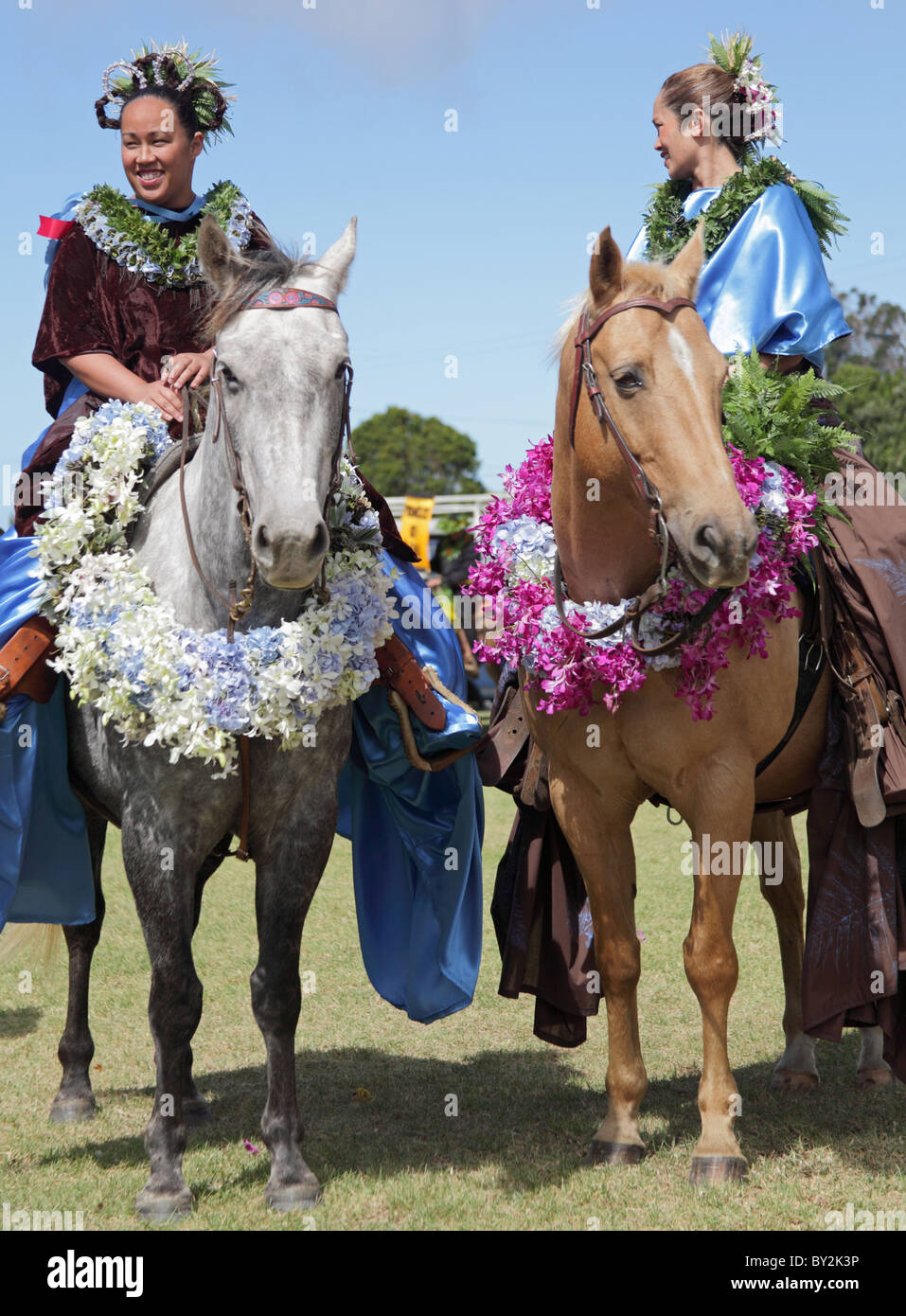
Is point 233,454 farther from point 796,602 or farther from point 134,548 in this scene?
point 796,602

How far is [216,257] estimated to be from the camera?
12.6ft

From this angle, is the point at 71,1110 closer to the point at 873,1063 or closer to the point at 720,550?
the point at 873,1063

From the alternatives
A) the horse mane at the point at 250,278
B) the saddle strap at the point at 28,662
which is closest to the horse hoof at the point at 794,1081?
the saddle strap at the point at 28,662

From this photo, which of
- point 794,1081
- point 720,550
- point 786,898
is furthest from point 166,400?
point 794,1081

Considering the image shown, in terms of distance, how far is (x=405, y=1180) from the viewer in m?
4.19

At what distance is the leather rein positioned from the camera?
3668 millimetres

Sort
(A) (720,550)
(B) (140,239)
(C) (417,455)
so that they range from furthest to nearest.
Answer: (C) (417,455) → (B) (140,239) → (A) (720,550)

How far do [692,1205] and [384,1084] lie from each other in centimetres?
178

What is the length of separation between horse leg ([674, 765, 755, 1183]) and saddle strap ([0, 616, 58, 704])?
2.14 metres

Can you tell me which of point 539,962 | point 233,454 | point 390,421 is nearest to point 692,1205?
point 539,962

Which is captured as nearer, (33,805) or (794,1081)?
(33,805)

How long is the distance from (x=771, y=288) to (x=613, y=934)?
2.33 m

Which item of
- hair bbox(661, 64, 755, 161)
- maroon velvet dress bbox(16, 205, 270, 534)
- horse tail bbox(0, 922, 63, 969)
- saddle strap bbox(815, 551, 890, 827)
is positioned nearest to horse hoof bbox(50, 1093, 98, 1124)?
horse tail bbox(0, 922, 63, 969)

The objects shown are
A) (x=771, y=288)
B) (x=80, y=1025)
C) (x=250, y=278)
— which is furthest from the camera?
(x=80, y=1025)
